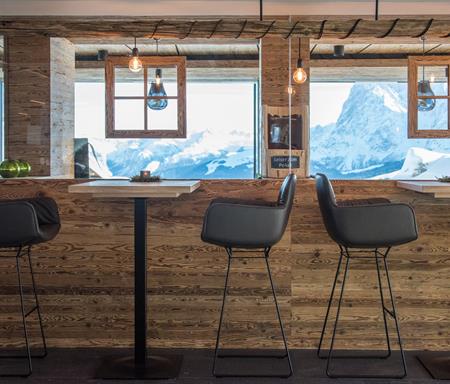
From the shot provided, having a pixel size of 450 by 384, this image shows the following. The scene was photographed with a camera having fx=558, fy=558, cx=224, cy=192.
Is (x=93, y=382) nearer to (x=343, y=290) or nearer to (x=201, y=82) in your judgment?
(x=343, y=290)

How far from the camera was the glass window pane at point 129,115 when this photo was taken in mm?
5160

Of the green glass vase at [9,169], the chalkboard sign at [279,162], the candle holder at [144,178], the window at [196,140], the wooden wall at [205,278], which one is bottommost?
the wooden wall at [205,278]

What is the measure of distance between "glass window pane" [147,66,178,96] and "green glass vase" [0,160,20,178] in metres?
1.64

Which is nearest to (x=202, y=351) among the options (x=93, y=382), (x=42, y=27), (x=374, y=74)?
(x=93, y=382)

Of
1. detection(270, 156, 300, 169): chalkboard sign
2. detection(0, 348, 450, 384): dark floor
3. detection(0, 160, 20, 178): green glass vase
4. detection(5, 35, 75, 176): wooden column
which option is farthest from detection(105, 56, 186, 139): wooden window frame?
detection(0, 348, 450, 384): dark floor

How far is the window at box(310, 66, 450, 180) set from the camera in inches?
368

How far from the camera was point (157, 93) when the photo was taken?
526 cm

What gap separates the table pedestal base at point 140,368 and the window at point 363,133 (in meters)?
6.33

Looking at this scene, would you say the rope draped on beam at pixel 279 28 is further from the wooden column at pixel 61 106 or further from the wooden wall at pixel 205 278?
the wooden column at pixel 61 106

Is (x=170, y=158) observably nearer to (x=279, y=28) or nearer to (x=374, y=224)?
(x=279, y=28)

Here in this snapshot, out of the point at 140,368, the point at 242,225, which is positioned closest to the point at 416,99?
the point at 242,225

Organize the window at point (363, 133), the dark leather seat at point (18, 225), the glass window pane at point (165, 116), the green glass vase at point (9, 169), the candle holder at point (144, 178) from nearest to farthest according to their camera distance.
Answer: the dark leather seat at point (18, 225) < the candle holder at point (144, 178) < the green glass vase at point (9, 169) < the glass window pane at point (165, 116) < the window at point (363, 133)

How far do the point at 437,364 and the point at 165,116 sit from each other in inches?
127

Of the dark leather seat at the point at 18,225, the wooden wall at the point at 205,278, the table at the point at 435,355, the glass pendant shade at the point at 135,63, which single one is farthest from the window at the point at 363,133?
the dark leather seat at the point at 18,225
